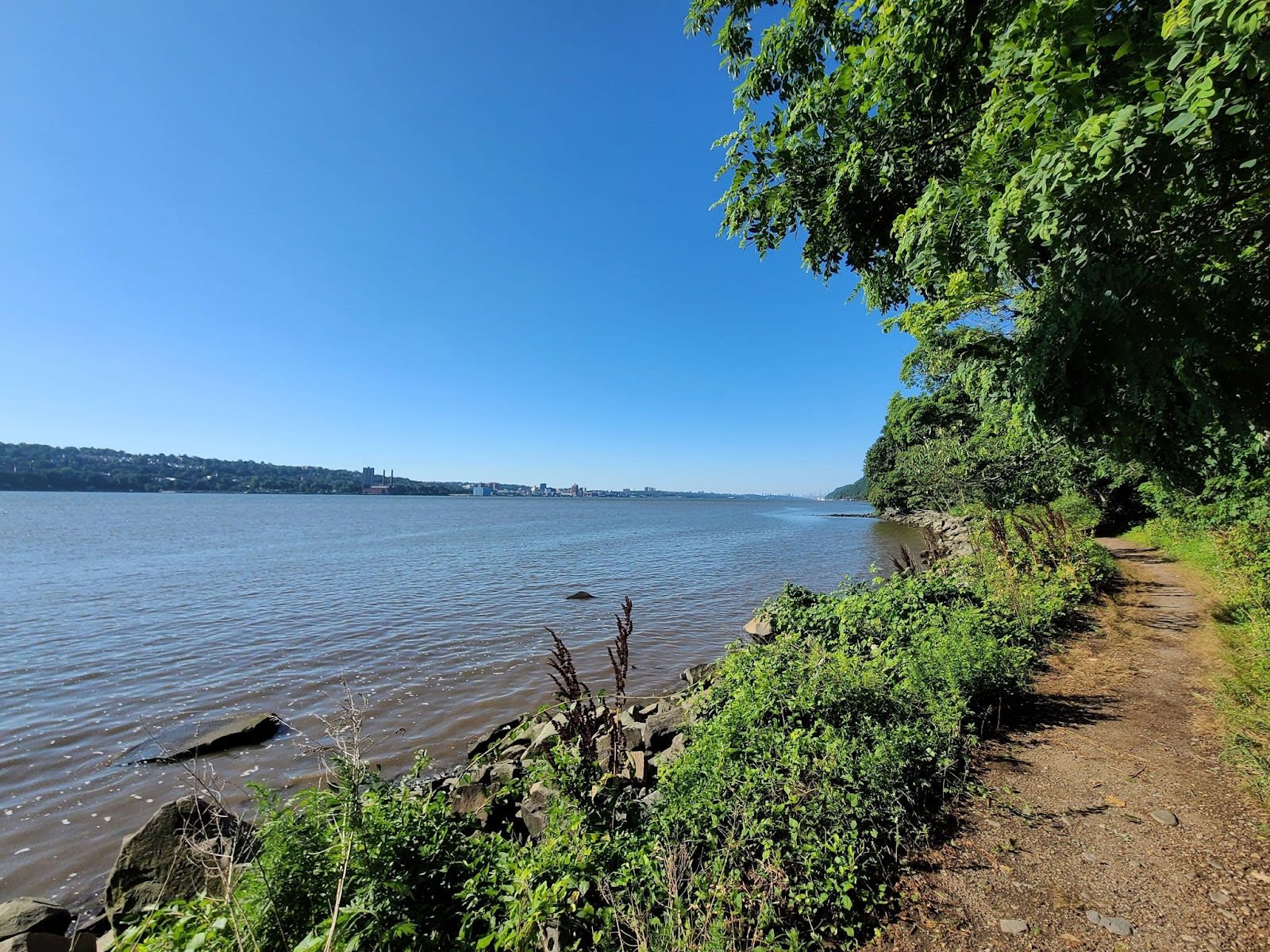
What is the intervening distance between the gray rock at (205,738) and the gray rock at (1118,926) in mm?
9709

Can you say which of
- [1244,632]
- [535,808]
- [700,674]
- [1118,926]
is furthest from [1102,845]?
[1244,632]

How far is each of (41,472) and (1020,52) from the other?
212794 millimetres

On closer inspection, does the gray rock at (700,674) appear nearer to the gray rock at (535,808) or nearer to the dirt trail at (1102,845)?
the gray rock at (535,808)

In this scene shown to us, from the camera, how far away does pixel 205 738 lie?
8.56 m

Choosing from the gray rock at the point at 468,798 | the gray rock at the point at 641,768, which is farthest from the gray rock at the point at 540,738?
the gray rock at the point at 641,768

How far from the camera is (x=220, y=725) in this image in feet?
31.0

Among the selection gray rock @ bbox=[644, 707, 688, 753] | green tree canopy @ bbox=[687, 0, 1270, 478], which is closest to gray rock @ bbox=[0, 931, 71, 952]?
gray rock @ bbox=[644, 707, 688, 753]

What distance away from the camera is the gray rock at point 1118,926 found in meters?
3.09

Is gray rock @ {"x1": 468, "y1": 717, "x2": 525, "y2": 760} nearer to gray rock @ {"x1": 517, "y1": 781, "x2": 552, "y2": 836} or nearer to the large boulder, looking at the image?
gray rock @ {"x1": 517, "y1": 781, "x2": 552, "y2": 836}

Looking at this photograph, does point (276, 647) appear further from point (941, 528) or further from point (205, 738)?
point (941, 528)

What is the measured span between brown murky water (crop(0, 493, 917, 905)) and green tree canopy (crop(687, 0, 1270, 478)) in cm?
646

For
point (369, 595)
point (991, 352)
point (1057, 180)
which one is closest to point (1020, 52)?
point (1057, 180)

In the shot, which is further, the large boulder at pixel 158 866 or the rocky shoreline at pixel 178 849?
the large boulder at pixel 158 866

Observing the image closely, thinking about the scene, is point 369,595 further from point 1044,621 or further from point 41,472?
point 41,472
